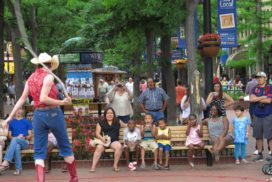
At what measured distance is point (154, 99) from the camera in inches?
555

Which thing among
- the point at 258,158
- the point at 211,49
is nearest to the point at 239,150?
the point at 258,158

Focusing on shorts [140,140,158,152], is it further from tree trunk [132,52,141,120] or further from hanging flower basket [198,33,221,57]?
tree trunk [132,52,141,120]

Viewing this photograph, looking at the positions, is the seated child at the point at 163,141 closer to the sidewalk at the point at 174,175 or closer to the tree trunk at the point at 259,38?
the sidewalk at the point at 174,175

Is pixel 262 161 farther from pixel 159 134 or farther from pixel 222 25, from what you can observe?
pixel 222 25

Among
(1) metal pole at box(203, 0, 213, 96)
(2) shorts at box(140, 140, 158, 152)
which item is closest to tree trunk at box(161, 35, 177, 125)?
(1) metal pole at box(203, 0, 213, 96)

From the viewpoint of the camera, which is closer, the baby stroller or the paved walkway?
the baby stroller

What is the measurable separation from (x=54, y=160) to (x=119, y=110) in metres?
2.64

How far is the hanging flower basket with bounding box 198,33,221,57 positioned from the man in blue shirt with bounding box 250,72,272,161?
3.38 feet

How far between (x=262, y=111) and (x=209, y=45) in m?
1.70

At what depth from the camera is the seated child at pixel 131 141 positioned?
11.9 m

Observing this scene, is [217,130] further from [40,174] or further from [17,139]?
[40,174]

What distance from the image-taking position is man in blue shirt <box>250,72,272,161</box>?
12.4 metres

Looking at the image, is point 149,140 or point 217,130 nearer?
point 149,140

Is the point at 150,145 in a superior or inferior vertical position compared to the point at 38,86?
inferior
